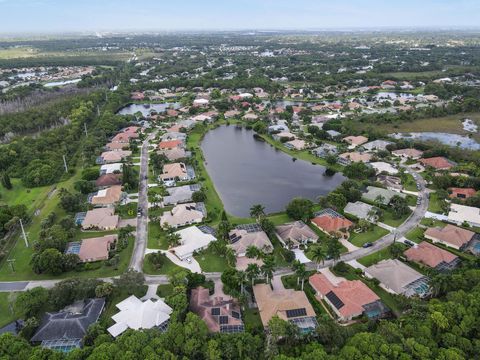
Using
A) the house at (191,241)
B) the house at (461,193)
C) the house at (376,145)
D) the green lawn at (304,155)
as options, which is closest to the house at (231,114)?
the green lawn at (304,155)

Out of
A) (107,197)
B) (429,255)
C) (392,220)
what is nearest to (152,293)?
(107,197)

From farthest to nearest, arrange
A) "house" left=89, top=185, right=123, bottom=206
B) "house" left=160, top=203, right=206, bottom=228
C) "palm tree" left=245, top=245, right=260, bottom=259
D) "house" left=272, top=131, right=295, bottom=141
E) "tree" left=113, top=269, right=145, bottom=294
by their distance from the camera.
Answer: "house" left=272, top=131, right=295, bottom=141
"house" left=89, top=185, right=123, bottom=206
"house" left=160, top=203, right=206, bottom=228
"palm tree" left=245, top=245, right=260, bottom=259
"tree" left=113, top=269, right=145, bottom=294

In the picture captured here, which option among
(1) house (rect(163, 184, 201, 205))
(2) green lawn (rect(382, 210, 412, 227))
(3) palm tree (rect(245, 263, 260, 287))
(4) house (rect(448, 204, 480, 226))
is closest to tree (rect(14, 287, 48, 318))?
(3) palm tree (rect(245, 263, 260, 287))

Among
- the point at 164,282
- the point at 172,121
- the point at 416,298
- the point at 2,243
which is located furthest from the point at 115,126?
the point at 416,298

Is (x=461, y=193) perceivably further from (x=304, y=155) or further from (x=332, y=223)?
(x=304, y=155)

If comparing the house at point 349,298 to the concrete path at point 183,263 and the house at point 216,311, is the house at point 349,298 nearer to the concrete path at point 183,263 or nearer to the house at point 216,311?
the house at point 216,311

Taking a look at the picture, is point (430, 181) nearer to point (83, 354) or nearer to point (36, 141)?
point (83, 354)

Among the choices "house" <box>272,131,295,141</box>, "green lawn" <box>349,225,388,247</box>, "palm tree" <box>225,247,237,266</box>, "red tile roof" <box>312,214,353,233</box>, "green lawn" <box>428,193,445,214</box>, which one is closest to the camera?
"palm tree" <box>225,247,237,266</box>

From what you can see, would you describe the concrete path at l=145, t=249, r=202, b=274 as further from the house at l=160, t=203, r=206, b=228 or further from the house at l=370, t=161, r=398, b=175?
the house at l=370, t=161, r=398, b=175
